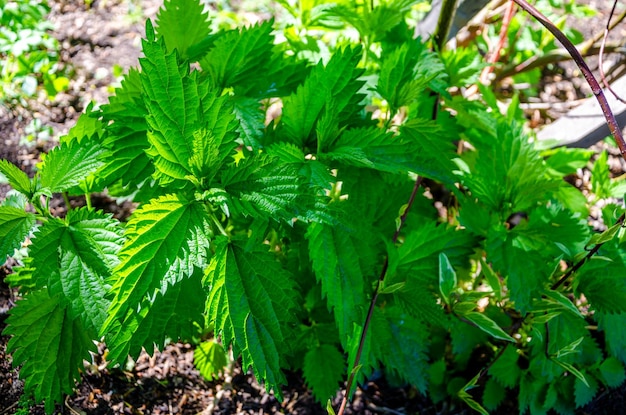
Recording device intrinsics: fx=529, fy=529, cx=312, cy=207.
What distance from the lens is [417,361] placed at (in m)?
1.79

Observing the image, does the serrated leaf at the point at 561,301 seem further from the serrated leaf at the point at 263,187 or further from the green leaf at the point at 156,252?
the green leaf at the point at 156,252

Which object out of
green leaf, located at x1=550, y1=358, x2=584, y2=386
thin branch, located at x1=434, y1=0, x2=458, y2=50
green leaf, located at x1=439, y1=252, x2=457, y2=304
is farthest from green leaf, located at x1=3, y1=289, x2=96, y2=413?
thin branch, located at x1=434, y1=0, x2=458, y2=50

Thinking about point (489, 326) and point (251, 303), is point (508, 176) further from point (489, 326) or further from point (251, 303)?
point (251, 303)

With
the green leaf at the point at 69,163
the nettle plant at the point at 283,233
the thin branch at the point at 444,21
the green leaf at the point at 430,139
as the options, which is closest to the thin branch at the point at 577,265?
the nettle plant at the point at 283,233

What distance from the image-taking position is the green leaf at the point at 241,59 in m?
1.58

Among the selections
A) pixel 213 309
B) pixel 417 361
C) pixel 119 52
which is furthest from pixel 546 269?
pixel 119 52

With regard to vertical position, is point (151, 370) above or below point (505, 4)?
below

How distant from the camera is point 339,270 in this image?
1.43 metres

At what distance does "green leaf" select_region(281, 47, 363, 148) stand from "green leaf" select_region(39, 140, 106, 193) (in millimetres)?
521

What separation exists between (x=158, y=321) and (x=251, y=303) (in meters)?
0.27

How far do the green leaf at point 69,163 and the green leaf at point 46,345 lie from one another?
0.32 m

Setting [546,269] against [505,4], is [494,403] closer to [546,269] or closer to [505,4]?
[546,269]

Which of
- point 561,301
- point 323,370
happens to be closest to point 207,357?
point 323,370

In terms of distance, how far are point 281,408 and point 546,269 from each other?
3.74 feet
